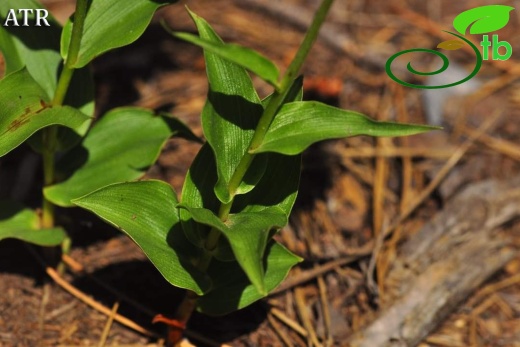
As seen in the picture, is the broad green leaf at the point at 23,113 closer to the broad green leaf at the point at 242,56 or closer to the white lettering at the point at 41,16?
the white lettering at the point at 41,16

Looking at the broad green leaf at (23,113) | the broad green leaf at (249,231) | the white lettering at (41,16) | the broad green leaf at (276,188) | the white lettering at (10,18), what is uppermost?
the white lettering at (41,16)

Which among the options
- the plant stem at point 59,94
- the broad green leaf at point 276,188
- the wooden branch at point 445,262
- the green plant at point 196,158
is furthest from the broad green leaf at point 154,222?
the wooden branch at point 445,262

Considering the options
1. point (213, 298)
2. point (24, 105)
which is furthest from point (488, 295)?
point (24, 105)

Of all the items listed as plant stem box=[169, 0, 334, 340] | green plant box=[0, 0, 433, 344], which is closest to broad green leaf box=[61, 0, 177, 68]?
green plant box=[0, 0, 433, 344]

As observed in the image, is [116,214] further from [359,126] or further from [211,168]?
[359,126]

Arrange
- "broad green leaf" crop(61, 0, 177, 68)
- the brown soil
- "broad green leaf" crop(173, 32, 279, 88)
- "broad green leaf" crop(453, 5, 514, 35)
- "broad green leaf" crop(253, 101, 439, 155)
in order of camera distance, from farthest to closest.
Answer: "broad green leaf" crop(453, 5, 514, 35) < the brown soil < "broad green leaf" crop(61, 0, 177, 68) < "broad green leaf" crop(253, 101, 439, 155) < "broad green leaf" crop(173, 32, 279, 88)

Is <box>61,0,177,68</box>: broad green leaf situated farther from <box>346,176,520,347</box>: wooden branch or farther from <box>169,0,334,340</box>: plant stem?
<box>346,176,520,347</box>: wooden branch

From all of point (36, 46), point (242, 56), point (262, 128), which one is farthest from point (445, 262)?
point (36, 46)
